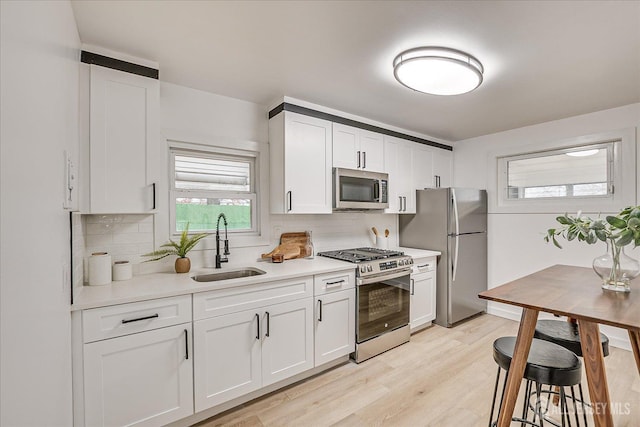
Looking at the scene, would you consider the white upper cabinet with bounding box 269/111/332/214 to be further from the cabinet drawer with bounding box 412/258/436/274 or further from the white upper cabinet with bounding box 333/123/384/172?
the cabinet drawer with bounding box 412/258/436/274

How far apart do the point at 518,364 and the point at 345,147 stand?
2.22m

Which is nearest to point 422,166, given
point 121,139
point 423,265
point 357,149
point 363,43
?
point 357,149

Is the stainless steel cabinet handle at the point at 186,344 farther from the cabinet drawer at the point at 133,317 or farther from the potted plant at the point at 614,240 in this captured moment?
the potted plant at the point at 614,240

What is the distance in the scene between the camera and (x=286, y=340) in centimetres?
223

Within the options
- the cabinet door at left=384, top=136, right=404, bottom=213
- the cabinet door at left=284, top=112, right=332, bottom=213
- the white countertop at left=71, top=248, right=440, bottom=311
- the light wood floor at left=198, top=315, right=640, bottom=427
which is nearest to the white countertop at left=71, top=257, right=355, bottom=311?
the white countertop at left=71, top=248, right=440, bottom=311

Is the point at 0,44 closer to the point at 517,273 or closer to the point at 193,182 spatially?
the point at 193,182

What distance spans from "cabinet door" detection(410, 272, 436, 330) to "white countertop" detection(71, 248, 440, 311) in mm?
1024

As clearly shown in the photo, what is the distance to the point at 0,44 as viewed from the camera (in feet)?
2.06

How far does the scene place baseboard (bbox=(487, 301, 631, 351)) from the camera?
2.95 meters

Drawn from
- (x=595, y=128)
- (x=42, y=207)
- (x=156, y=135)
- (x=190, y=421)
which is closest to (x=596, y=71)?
(x=595, y=128)

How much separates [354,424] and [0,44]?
2.31 m

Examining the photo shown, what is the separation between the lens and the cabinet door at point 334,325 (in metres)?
2.41

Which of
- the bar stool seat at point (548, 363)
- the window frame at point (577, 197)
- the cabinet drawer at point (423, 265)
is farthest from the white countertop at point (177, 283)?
the window frame at point (577, 197)

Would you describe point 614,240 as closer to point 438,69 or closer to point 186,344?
point 438,69
